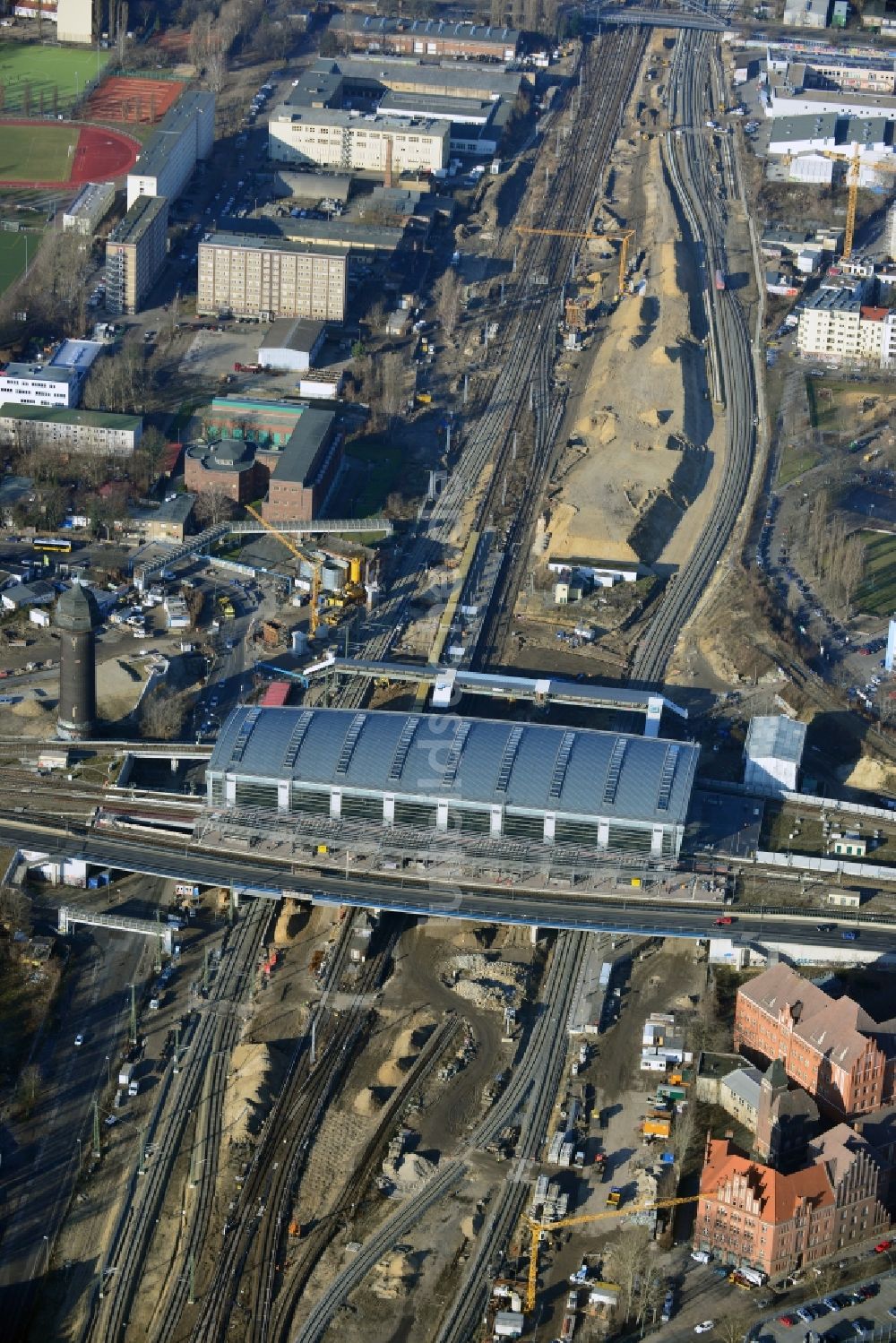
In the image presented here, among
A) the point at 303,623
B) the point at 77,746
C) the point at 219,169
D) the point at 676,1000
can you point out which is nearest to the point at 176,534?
the point at 303,623

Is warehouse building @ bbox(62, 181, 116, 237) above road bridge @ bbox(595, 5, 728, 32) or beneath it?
above

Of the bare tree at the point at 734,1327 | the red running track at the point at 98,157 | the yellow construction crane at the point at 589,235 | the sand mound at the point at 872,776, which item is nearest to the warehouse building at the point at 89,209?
the red running track at the point at 98,157

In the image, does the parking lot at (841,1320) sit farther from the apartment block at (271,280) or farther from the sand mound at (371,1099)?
the apartment block at (271,280)

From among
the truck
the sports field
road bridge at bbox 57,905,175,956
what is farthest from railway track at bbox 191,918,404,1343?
the sports field

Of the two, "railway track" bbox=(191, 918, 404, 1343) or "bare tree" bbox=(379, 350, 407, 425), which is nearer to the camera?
"railway track" bbox=(191, 918, 404, 1343)

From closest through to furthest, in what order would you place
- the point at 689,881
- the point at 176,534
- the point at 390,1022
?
the point at 390,1022
the point at 689,881
the point at 176,534

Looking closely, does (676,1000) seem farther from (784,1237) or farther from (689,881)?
(784,1237)

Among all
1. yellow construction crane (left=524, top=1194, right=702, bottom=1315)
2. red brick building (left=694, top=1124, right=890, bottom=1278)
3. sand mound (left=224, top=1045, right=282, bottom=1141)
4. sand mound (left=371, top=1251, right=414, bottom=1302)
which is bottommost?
sand mound (left=224, top=1045, right=282, bottom=1141)

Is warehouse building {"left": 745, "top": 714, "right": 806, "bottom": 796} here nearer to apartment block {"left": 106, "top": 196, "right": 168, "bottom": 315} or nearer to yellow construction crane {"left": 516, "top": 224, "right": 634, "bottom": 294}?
apartment block {"left": 106, "top": 196, "right": 168, "bottom": 315}
